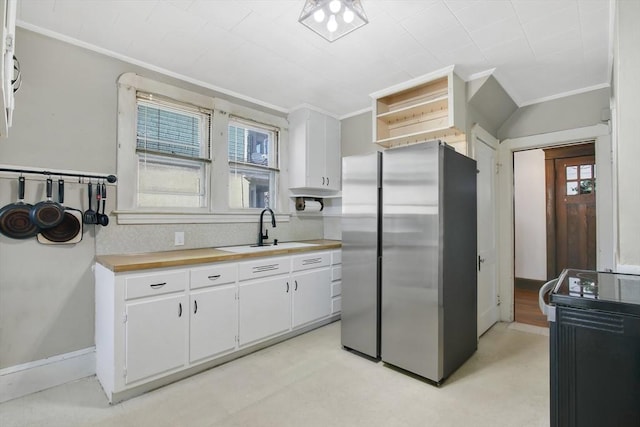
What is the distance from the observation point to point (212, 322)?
2.45 m

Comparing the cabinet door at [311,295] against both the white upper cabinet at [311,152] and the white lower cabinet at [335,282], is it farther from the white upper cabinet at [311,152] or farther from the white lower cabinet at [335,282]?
the white upper cabinet at [311,152]

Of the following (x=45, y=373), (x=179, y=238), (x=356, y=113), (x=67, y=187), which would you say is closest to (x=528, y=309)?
(x=356, y=113)

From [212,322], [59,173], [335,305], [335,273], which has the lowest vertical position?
[335,305]

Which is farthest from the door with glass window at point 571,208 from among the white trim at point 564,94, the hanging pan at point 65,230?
the hanging pan at point 65,230

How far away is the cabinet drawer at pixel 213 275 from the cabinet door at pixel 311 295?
0.70 m

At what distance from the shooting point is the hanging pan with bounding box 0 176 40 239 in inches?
81.8

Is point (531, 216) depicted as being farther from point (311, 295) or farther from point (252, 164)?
point (252, 164)

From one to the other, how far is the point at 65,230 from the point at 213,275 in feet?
3.73

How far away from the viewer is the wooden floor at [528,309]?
3665mm

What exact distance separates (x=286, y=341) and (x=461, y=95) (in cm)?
293

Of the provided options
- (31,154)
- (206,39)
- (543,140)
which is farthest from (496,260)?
(31,154)

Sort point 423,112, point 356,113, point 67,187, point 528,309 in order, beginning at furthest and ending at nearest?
point 528,309 → point 356,113 → point 423,112 → point 67,187

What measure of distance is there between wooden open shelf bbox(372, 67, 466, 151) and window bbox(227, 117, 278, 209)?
132cm

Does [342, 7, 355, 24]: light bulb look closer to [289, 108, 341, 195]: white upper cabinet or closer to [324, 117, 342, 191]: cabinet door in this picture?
[289, 108, 341, 195]: white upper cabinet
